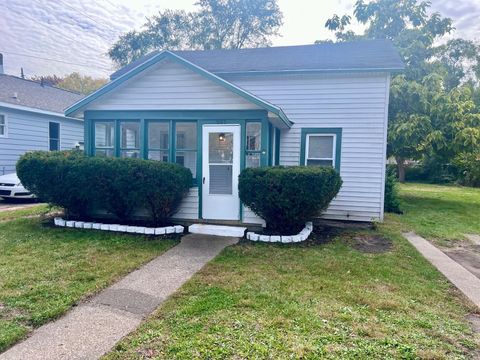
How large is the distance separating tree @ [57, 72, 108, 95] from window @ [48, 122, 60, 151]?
2526cm

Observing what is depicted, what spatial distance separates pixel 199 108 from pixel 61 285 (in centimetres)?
476

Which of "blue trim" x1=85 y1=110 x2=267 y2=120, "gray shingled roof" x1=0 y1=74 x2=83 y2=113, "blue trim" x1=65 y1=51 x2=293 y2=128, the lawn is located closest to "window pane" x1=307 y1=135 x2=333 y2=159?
"blue trim" x1=65 y1=51 x2=293 y2=128

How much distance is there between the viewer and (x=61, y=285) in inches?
167

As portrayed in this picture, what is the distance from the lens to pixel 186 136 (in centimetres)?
798

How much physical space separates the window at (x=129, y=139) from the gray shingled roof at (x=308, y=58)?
323cm

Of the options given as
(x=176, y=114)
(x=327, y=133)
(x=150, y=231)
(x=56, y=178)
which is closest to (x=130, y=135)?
(x=176, y=114)

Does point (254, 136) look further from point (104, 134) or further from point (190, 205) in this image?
point (104, 134)

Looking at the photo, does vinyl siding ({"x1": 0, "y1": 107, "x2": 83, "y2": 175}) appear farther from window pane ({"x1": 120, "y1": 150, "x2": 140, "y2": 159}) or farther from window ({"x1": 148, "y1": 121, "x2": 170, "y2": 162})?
window ({"x1": 148, "y1": 121, "x2": 170, "y2": 162})

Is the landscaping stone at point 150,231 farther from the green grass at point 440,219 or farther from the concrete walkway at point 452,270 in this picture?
the green grass at point 440,219

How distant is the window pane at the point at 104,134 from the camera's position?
8.38 meters

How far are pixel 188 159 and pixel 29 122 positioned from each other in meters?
10.5

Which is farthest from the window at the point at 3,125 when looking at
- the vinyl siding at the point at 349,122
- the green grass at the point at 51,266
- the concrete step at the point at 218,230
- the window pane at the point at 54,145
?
the vinyl siding at the point at 349,122

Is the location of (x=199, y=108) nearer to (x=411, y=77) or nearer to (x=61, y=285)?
(x=61, y=285)

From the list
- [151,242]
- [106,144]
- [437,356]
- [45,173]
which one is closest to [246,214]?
[151,242]
